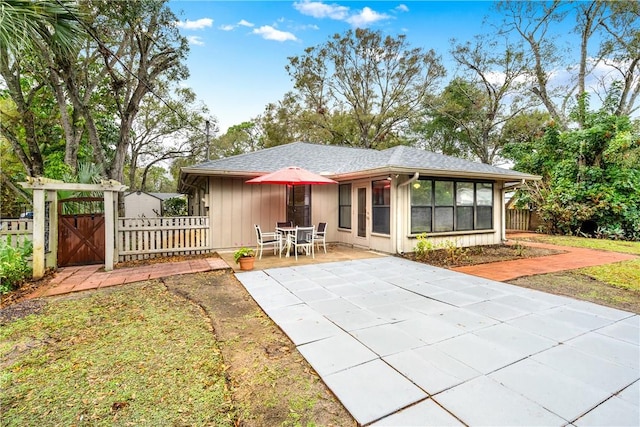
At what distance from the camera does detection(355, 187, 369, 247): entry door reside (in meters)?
8.41

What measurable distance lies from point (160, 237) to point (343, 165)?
19.4ft

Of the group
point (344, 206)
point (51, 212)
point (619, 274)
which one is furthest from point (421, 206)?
point (51, 212)

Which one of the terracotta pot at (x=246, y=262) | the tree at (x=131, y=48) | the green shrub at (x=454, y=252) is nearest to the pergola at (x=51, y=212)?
the terracotta pot at (x=246, y=262)

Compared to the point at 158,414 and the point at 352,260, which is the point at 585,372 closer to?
the point at 158,414

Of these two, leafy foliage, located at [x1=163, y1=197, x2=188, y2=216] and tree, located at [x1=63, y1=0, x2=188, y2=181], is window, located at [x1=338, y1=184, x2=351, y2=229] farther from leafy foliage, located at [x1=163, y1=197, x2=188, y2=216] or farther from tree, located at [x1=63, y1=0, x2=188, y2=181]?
leafy foliage, located at [x1=163, y1=197, x2=188, y2=216]

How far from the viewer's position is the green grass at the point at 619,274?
493 centimetres

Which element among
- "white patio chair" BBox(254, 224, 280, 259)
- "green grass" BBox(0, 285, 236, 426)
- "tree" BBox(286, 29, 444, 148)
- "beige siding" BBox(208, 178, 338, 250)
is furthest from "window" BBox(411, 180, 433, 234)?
"tree" BBox(286, 29, 444, 148)

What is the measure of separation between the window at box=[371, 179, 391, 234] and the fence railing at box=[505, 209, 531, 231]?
9888mm

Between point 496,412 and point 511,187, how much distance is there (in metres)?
9.21

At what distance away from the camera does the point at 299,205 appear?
8.41m

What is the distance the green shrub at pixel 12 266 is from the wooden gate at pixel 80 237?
90cm

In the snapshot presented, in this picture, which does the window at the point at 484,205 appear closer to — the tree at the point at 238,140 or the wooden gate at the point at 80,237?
the wooden gate at the point at 80,237

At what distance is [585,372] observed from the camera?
92.7 inches

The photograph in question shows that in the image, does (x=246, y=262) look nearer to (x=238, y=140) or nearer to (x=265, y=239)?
(x=265, y=239)
